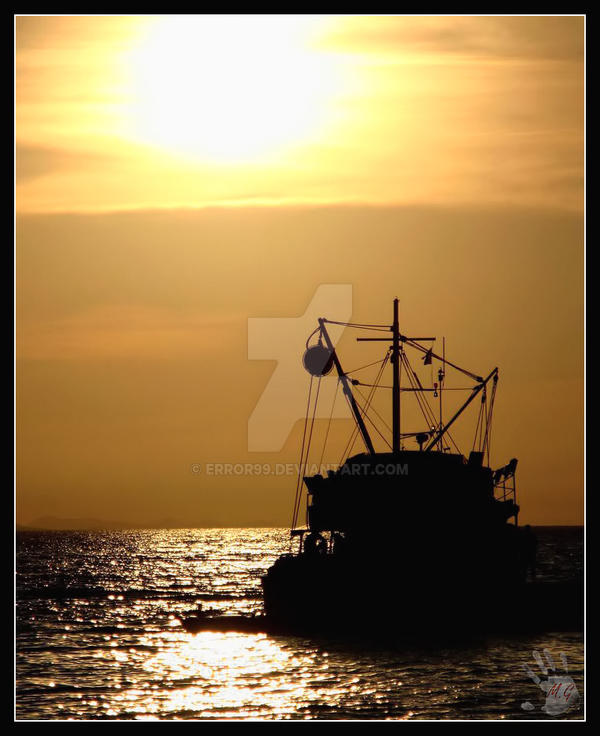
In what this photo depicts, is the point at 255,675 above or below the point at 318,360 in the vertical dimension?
below

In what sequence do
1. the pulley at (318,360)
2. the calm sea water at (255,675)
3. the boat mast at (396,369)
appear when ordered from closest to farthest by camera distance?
the calm sea water at (255,675), the pulley at (318,360), the boat mast at (396,369)

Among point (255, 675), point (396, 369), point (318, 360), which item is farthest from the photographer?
point (396, 369)

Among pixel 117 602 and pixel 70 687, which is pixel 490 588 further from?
pixel 117 602

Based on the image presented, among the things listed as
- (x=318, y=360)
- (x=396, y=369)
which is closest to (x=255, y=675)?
(x=318, y=360)

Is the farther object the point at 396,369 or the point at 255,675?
the point at 396,369

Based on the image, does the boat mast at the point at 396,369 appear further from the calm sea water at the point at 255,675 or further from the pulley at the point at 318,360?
the calm sea water at the point at 255,675

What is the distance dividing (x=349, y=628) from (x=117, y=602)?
47.9 metres

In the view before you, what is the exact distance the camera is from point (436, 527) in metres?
63.7

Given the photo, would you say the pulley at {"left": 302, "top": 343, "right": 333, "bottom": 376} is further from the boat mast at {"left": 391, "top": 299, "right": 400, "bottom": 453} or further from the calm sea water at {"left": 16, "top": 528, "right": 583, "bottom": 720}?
the calm sea water at {"left": 16, "top": 528, "right": 583, "bottom": 720}

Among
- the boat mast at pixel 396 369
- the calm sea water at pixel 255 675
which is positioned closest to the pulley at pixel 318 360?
the boat mast at pixel 396 369

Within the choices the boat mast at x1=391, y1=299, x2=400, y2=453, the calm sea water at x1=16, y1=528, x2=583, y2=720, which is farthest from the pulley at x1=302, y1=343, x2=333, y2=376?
the calm sea water at x1=16, y1=528, x2=583, y2=720

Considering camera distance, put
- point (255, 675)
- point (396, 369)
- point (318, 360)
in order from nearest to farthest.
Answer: point (255, 675) → point (318, 360) → point (396, 369)

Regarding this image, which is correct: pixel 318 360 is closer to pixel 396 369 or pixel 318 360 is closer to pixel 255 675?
pixel 396 369
